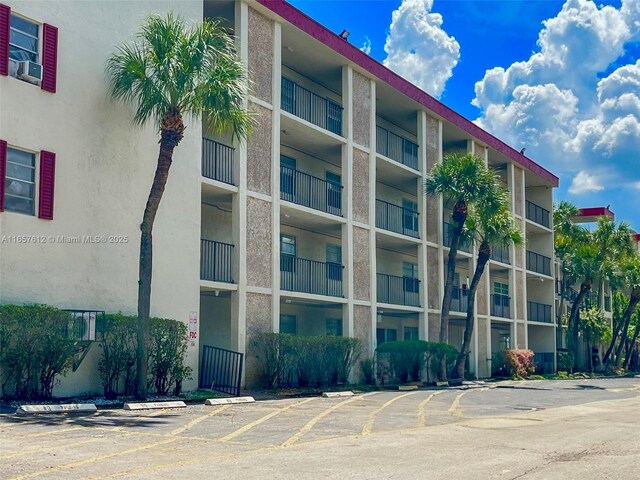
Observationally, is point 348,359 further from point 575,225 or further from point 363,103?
point 575,225

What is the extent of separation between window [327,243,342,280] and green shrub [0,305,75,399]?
13.7 meters

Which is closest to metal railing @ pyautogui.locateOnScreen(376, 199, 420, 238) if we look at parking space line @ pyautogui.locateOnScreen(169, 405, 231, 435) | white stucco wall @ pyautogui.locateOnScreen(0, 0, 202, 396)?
white stucco wall @ pyautogui.locateOnScreen(0, 0, 202, 396)

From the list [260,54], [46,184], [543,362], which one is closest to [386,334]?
[543,362]

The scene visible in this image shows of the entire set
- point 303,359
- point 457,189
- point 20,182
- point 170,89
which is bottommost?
point 303,359

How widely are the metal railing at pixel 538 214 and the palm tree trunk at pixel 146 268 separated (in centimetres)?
3234

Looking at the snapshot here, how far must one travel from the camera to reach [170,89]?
767 inches

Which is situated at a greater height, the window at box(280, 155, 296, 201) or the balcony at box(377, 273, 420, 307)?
the window at box(280, 155, 296, 201)

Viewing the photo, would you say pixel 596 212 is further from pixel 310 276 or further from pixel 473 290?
pixel 310 276

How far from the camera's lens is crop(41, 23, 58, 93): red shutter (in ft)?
62.1

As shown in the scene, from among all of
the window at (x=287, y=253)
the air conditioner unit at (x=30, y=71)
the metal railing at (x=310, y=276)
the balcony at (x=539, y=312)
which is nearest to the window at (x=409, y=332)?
the metal railing at (x=310, y=276)

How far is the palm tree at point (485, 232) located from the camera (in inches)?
1377

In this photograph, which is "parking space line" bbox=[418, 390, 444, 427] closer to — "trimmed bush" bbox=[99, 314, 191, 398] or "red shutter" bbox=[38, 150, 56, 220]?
"trimmed bush" bbox=[99, 314, 191, 398]

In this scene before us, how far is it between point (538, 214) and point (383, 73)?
2023cm

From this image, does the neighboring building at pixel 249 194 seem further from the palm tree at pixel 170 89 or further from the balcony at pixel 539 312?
the balcony at pixel 539 312
